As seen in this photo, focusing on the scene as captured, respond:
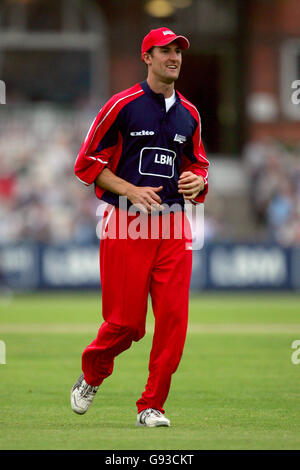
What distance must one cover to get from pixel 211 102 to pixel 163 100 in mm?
24333

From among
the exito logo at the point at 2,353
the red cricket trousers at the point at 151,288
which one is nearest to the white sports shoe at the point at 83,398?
the red cricket trousers at the point at 151,288

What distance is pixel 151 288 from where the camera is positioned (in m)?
7.53

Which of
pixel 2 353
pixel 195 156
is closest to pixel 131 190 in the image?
pixel 195 156

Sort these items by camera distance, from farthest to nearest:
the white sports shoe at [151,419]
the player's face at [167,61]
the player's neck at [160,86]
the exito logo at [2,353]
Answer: the exito logo at [2,353], the player's neck at [160,86], the player's face at [167,61], the white sports shoe at [151,419]

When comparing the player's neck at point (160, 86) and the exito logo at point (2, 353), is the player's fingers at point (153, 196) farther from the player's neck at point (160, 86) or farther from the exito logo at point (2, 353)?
the exito logo at point (2, 353)

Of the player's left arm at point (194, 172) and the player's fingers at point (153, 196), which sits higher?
the player's left arm at point (194, 172)

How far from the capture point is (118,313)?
7.45 meters

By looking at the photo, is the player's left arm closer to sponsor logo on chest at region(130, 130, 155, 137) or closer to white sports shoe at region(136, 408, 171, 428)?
sponsor logo on chest at region(130, 130, 155, 137)

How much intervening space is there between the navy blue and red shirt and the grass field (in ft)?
5.34

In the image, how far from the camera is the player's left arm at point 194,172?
24.7ft

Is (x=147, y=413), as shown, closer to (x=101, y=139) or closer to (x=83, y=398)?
(x=83, y=398)

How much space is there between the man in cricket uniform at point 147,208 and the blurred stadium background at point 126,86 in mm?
14753

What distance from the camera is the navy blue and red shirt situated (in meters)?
7.48

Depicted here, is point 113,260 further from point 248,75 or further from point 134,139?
point 248,75
